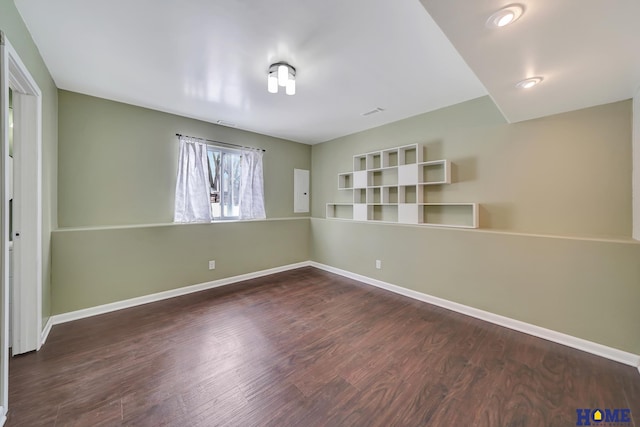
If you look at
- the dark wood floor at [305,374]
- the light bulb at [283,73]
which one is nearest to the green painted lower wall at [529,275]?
the dark wood floor at [305,374]

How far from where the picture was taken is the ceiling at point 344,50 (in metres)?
1.41

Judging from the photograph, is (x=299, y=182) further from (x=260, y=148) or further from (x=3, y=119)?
(x=3, y=119)

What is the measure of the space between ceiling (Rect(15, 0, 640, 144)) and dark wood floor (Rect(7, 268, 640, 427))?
2303mm

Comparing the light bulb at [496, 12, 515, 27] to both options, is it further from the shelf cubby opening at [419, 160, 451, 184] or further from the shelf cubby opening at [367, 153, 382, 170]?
the shelf cubby opening at [367, 153, 382, 170]

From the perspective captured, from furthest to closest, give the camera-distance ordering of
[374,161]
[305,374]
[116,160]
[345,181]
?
[345,181] < [374,161] < [116,160] < [305,374]

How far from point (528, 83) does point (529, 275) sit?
5.98 ft

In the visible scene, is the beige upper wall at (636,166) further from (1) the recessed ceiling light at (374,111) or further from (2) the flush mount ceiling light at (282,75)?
(2) the flush mount ceiling light at (282,75)

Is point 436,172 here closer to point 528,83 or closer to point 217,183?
point 528,83

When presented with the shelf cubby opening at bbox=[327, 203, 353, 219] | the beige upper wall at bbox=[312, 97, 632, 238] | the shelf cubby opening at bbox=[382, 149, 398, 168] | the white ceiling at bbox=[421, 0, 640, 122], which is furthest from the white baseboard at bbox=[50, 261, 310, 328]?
the white ceiling at bbox=[421, 0, 640, 122]

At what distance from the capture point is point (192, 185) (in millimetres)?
3637

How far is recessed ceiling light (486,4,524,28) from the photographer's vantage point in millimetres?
1230

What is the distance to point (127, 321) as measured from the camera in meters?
2.69

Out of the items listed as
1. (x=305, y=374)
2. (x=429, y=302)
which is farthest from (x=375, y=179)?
(x=305, y=374)

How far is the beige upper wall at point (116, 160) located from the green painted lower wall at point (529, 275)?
130 inches
